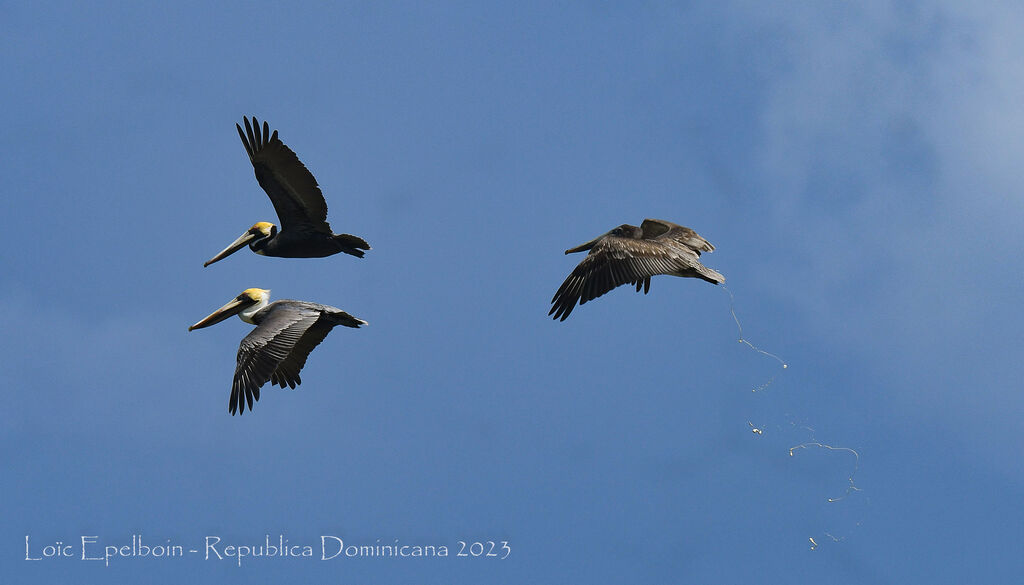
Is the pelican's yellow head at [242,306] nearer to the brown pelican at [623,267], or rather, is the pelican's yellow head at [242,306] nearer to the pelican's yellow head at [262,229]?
the pelican's yellow head at [262,229]

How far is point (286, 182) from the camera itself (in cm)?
1678

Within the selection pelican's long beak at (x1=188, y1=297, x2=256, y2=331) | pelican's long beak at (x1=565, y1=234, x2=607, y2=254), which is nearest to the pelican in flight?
pelican's long beak at (x1=188, y1=297, x2=256, y2=331)

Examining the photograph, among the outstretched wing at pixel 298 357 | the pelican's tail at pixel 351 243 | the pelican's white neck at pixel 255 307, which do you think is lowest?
the outstretched wing at pixel 298 357

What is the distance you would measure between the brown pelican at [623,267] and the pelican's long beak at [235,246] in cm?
528

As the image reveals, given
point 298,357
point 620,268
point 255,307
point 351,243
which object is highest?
point 351,243

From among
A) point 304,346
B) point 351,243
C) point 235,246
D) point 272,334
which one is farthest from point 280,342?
point 235,246

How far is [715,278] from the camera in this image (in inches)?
631

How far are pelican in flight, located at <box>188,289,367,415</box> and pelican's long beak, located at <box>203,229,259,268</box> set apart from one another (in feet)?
5.28

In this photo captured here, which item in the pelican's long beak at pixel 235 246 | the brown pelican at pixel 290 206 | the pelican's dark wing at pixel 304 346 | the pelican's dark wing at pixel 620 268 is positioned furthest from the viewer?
the pelican's long beak at pixel 235 246

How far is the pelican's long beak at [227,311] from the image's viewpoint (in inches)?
664

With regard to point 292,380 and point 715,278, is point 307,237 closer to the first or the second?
point 292,380

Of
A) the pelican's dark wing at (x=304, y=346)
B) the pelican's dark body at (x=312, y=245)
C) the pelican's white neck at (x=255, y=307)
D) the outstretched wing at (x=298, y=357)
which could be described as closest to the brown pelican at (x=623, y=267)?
the pelican's dark wing at (x=304, y=346)

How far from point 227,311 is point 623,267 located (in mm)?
5506

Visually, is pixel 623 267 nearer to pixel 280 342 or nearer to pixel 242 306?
pixel 280 342
